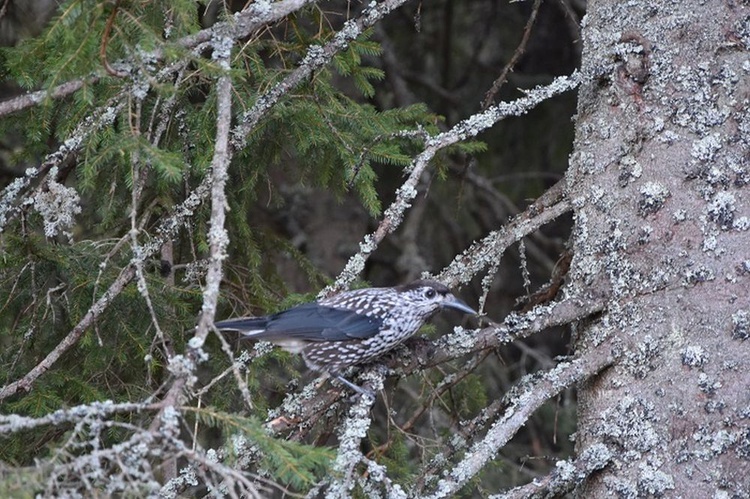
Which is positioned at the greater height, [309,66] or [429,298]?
[309,66]

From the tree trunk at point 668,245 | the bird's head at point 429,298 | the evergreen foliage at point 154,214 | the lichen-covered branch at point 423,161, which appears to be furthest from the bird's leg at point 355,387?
the tree trunk at point 668,245

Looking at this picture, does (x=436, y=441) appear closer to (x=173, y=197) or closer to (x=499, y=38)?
(x=173, y=197)

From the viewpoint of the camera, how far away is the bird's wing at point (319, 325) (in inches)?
164

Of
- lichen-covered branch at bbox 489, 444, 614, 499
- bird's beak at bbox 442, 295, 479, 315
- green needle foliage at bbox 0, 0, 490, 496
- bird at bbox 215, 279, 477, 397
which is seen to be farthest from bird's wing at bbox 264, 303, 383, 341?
lichen-covered branch at bbox 489, 444, 614, 499

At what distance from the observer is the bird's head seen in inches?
169

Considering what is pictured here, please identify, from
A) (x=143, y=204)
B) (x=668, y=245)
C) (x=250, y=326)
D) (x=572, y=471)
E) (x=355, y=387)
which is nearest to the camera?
(x=572, y=471)

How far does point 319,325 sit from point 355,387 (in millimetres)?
465

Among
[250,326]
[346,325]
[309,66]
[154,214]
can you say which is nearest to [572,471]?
[346,325]

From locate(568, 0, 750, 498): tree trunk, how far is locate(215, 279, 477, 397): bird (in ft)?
2.14

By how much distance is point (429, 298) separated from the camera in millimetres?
4340

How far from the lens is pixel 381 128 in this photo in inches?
177

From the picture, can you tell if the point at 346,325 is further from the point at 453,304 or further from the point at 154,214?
the point at 154,214

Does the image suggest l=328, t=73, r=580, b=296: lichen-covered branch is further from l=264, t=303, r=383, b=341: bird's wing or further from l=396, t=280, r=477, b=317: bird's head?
l=396, t=280, r=477, b=317: bird's head

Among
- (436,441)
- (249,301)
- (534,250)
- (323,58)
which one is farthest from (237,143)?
(534,250)
